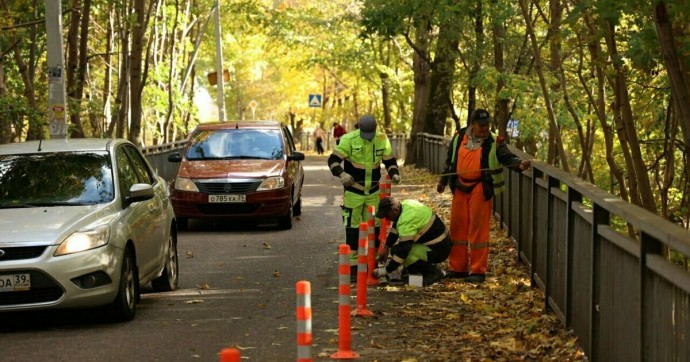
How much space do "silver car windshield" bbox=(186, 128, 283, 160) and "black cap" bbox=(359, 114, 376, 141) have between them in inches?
269

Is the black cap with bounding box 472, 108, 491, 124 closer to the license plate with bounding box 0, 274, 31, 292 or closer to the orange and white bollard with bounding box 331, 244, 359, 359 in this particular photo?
the orange and white bollard with bounding box 331, 244, 359, 359

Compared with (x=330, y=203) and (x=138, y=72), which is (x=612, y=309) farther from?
(x=138, y=72)

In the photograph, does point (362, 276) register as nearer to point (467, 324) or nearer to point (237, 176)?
point (467, 324)

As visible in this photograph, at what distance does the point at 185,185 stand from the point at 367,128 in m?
6.61

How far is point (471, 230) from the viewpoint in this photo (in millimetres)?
12773

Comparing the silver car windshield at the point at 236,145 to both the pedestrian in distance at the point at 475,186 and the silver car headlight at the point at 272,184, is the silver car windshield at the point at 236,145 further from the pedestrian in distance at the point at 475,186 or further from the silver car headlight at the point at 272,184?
the pedestrian in distance at the point at 475,186

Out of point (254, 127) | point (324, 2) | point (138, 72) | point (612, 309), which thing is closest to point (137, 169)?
point (612, 309)

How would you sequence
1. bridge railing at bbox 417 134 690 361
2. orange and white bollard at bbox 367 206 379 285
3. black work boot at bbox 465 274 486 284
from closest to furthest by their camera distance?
bridge railing at bbox 417 134 690 361 < orange and white bollard at bbox 367 206 379 285 < black work boot at bbox 465 274 486 284

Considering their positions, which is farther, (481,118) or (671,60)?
(481,118)

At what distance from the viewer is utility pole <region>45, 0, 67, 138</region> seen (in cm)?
1833

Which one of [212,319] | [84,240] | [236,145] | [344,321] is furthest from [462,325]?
[236,145]

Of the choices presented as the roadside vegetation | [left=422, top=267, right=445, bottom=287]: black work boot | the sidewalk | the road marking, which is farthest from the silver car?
the roadside vegetation

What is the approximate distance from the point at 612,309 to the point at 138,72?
21616mm

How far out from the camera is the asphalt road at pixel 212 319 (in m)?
9.03
